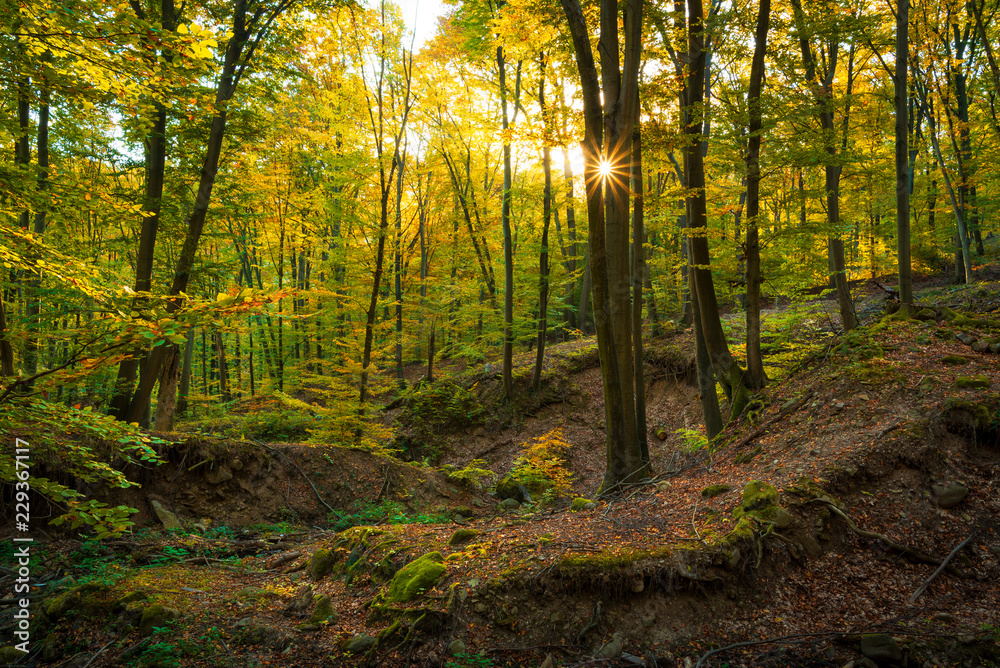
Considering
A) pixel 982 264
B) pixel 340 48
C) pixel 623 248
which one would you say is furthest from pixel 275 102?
pixel 982 264

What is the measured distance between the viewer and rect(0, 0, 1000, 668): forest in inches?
146

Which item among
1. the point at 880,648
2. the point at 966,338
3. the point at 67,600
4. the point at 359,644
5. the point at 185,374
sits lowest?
the point at 359,644

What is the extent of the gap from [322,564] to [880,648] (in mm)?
5396

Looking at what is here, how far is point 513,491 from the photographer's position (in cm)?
1030

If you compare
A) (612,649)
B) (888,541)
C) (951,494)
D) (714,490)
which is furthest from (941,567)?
(612,649)

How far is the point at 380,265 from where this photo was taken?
11.7 meters

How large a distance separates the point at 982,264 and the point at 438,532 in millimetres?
19680

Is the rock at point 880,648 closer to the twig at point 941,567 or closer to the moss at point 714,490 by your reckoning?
the twig at point 941,567

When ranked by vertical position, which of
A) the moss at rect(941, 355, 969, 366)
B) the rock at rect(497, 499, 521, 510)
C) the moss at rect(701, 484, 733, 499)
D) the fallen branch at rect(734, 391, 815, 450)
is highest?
the moss at rect(941, 355, 969, 366)

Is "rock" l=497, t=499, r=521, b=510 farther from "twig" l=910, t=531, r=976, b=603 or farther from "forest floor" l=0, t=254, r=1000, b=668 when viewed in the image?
"twig" l=910, t=531, r=976, b=603

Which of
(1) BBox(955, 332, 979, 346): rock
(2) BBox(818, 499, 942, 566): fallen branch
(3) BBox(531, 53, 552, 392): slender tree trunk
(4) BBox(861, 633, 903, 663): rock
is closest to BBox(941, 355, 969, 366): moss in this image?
(1) BBox(955, 332, 979, 346): rock

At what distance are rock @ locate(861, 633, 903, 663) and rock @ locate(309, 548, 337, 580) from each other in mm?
5160

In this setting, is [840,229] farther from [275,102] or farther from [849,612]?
[275,102]

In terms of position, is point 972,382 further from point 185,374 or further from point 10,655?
point 185,374
